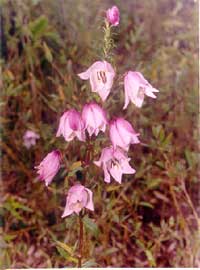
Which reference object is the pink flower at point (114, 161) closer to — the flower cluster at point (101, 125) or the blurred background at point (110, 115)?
the flower cluster at point (101, 125)

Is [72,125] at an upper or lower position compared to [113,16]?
lower

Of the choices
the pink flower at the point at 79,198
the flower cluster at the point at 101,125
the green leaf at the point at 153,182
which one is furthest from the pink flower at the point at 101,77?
the green leaf at the point at 153,182

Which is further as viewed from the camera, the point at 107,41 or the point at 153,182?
the point at 153,182

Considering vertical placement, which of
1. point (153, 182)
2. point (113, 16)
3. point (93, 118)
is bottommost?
point (153, 182)

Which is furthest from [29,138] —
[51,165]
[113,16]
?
[113,16]

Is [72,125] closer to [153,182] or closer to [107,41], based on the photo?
[107,41]
